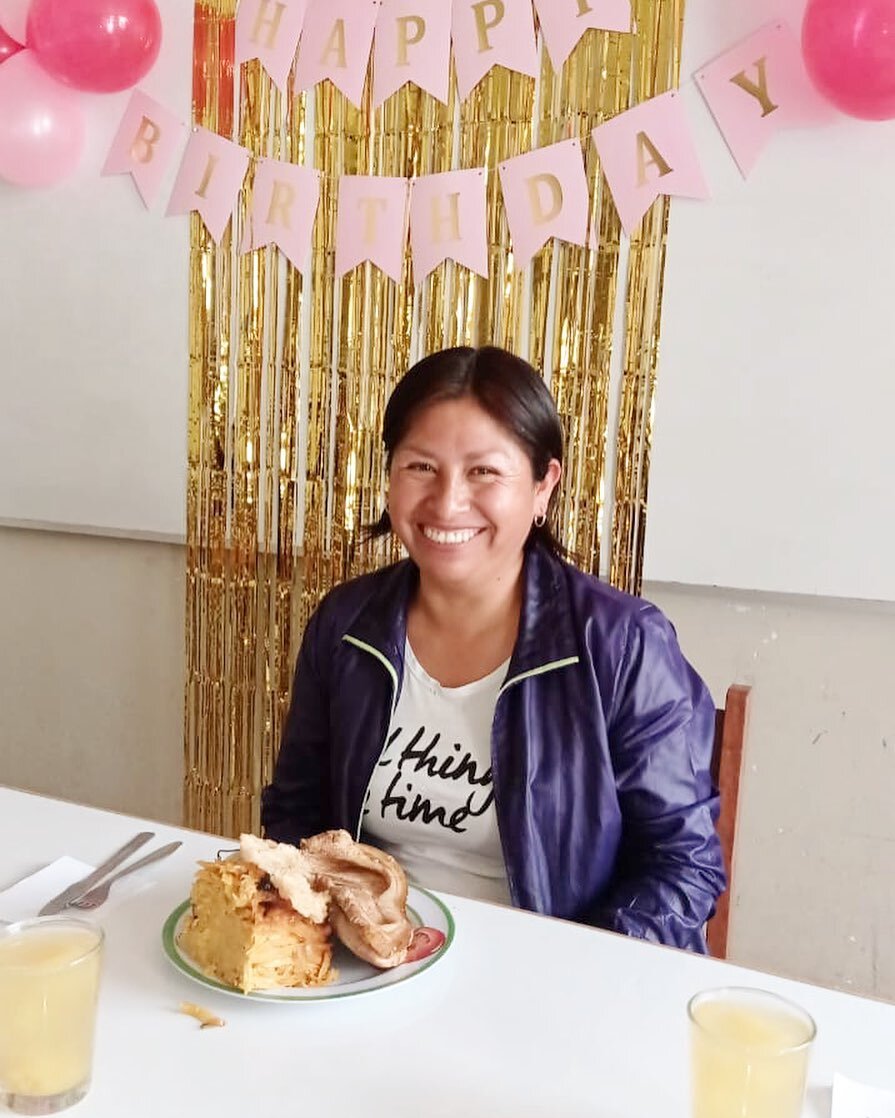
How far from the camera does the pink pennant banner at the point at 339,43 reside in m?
2.06

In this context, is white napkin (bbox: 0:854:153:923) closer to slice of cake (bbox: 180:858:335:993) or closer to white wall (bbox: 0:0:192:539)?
slice of cake (bbox: 180:858:335:993)

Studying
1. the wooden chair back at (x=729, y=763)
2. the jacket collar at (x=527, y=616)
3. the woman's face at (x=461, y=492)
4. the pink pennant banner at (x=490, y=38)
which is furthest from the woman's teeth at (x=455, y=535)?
the pink pennant banner at (x=490, y=38)

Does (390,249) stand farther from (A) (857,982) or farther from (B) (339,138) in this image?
(A) (857,982)

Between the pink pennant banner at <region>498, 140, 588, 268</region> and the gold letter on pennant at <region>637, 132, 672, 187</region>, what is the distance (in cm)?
10

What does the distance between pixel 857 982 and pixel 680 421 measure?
3.61ft

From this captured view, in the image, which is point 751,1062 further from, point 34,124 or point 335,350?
point 34,124

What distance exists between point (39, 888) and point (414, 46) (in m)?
1.65

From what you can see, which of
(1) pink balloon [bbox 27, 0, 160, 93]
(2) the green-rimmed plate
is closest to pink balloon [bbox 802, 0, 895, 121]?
(1) pink balloon [bbox 27, 0, 160, 93]

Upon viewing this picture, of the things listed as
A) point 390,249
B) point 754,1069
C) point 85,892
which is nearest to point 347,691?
point 85,892

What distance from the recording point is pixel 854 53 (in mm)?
1624

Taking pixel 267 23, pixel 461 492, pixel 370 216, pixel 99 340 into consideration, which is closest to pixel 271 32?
pixel 267 23

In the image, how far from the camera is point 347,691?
4.82 ft

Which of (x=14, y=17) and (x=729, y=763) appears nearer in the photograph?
(x=729, y=763)

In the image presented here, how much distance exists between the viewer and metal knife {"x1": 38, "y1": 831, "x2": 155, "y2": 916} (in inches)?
40.5
